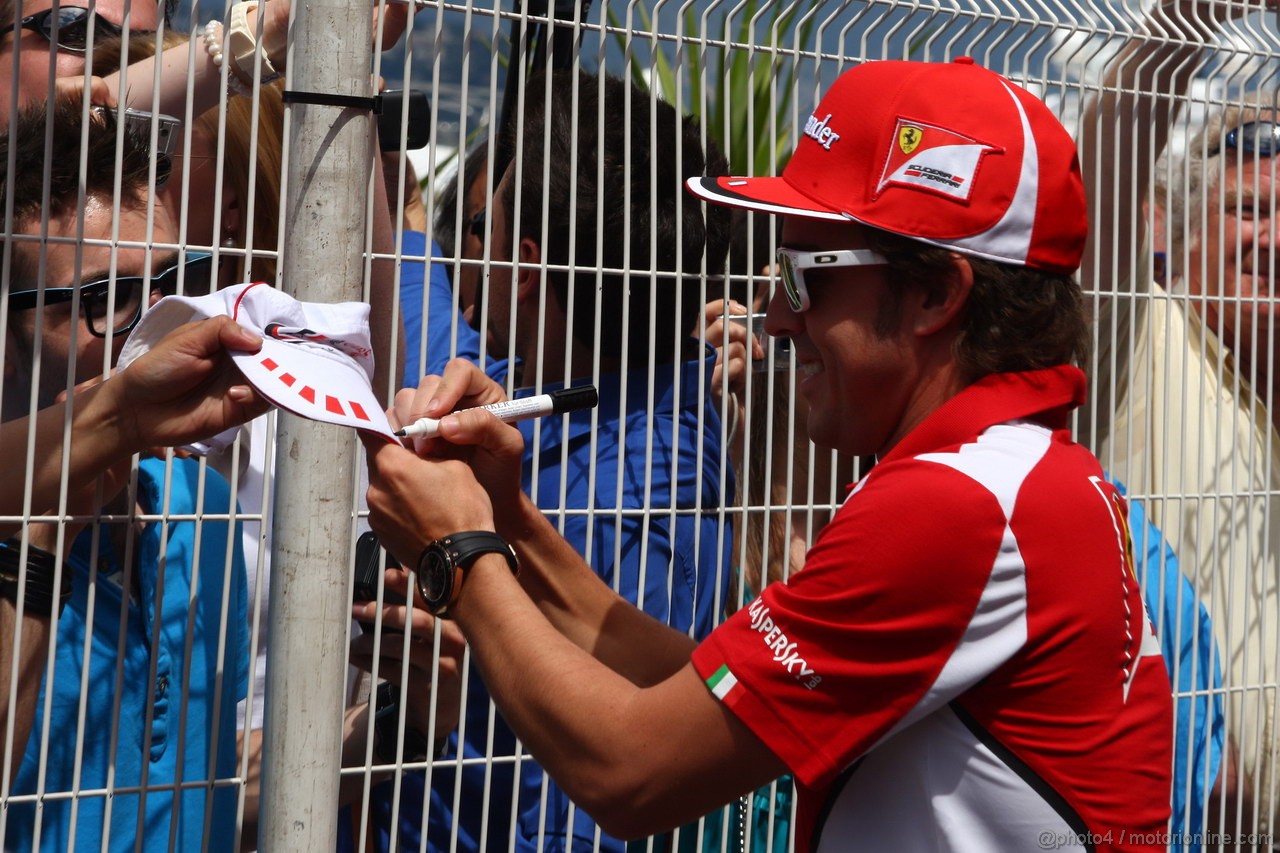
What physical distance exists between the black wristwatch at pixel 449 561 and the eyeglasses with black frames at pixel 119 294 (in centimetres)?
57

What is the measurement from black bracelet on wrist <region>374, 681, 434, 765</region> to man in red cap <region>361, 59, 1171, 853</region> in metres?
0.53

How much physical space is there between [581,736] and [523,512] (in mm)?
481

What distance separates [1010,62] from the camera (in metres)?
2.91

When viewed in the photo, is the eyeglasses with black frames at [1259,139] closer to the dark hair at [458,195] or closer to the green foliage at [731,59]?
the green foliage at [731,59]

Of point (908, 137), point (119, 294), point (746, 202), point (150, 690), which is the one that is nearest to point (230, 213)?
point (119, 294)

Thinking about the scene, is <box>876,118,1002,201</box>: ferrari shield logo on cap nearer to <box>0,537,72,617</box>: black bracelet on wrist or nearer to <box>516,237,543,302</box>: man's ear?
<box>516,237,543,302</box>: man's ear

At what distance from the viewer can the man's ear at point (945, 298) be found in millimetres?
1690

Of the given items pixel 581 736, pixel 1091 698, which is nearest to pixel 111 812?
pixel 581 736

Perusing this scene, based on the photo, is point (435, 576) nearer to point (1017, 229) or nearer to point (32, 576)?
point (32, 576)

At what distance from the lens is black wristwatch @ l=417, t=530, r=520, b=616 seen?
5.53 feet

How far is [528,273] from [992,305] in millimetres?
847

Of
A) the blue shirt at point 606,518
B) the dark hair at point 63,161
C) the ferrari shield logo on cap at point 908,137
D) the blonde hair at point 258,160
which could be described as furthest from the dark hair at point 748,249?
the dark hair at point 63,161

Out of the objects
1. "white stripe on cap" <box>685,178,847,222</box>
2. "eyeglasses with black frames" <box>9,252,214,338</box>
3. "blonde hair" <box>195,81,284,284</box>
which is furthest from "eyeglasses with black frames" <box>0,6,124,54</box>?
"white stripe on cap" <box>685,178,847,222</box>

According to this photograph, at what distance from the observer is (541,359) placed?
221cm
